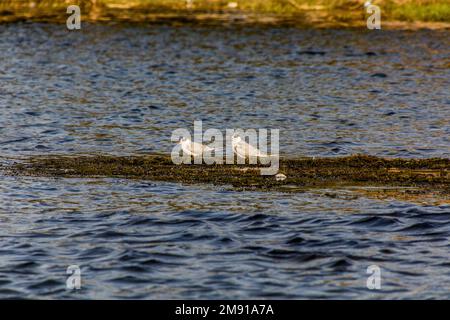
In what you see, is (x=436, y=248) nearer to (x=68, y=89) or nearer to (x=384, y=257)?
(x=384, y=257)

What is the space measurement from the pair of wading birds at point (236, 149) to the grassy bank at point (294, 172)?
17.4 inches

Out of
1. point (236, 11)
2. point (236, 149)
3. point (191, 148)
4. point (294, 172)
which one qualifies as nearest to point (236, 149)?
point (236, 149)

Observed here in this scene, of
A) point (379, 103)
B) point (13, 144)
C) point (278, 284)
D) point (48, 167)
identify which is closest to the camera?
point (278, 284)

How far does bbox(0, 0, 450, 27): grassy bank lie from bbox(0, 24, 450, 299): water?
199 inches

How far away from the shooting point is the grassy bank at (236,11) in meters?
55.7

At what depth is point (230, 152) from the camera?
23562 millimetres

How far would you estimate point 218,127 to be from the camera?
28.5m

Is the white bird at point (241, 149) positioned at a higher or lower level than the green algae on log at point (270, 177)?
higher

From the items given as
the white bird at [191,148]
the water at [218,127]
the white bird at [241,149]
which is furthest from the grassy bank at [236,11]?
the white bird at [241,149]

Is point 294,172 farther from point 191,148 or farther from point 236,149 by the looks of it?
point 191,148

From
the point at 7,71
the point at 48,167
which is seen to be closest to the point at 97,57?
the point at 7,71

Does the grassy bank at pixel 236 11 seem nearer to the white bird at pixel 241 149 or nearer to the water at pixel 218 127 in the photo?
the water at pixel 218 127

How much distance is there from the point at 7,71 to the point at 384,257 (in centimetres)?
2749

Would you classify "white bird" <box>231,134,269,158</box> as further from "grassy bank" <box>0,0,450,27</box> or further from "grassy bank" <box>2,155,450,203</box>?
"grassy bank" <box>0,0,450,27</box>
